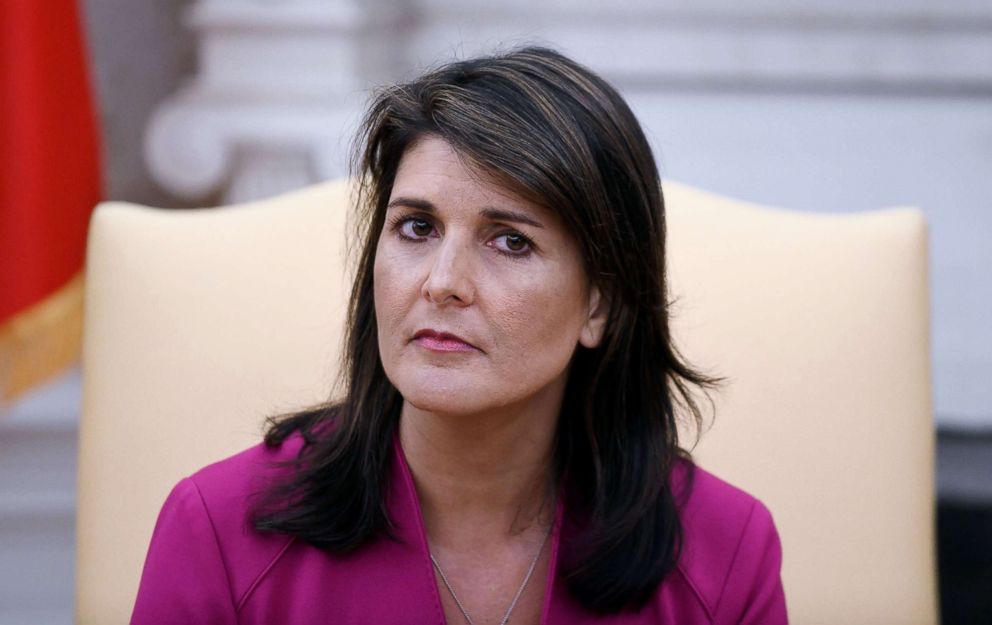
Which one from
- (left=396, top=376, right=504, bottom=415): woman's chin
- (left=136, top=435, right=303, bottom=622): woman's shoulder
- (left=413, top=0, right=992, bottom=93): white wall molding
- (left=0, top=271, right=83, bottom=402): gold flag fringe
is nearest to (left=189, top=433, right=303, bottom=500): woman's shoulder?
(left=136, top=435, right=303, bottom=622): woman's shoulder

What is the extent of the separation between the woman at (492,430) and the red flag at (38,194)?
109 cm

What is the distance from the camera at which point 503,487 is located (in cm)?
178

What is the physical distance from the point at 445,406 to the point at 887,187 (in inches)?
75.6

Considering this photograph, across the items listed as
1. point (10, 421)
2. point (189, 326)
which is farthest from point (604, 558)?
point (10, 421)

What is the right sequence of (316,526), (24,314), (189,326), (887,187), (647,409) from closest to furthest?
1. (316,526)
2. (647,409)
3. (189,326)
4. (24,314)
5. (887,187)

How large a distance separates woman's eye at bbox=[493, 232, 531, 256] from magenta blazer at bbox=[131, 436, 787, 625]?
334 mm

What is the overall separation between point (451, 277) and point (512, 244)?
9 cm

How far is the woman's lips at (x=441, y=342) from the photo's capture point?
1562 millimetres

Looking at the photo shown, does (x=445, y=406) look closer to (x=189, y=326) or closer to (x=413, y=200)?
(x=413, y=200)

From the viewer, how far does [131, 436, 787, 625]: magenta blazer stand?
1644 mm

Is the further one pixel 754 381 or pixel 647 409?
pixel 754 381

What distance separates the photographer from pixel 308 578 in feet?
5.49

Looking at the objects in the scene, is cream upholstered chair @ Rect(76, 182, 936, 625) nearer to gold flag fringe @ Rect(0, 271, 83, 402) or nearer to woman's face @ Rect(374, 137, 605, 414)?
woman's face @ Rect(374, 137, 605, 414)

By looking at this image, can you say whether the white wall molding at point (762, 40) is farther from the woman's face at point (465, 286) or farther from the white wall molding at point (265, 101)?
the woman's face at point (465, 286)
